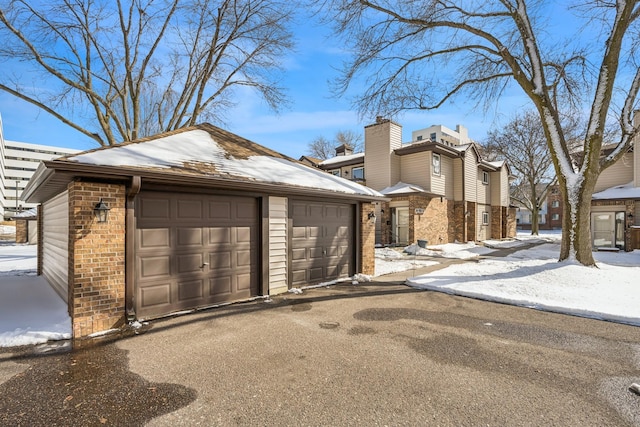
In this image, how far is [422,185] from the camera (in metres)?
18.2

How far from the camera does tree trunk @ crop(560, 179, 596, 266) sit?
9.29 m

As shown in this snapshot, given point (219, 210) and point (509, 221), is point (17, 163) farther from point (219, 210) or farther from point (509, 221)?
point (509, 221)

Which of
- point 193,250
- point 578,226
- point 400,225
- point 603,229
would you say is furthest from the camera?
point 400,225

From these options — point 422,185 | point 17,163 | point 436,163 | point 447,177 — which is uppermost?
point 17,163

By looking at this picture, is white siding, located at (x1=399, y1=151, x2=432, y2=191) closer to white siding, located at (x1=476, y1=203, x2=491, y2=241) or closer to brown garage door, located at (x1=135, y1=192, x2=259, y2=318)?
white siding, located at (x1=476, y1=203, x2=491, y2=241)

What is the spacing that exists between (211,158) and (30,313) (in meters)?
4.44

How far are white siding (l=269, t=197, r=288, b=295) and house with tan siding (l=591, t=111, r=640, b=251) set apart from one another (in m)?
18.6

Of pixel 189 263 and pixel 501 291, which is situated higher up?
pixel 189 263

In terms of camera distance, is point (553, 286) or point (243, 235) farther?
point (553, 286)

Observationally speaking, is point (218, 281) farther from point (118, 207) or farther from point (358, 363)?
point (358, 363)

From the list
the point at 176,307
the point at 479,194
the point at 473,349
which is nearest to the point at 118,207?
the point at 176,307

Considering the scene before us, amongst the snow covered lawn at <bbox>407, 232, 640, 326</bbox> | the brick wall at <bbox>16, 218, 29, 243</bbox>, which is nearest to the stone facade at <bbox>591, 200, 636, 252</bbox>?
the snow covered lawn at <bbox>407, 232, 640, 326</bbox>

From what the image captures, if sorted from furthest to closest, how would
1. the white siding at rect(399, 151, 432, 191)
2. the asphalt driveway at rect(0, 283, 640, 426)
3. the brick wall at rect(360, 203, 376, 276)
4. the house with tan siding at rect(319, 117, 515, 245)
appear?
the white siding at rect(399, 151, 432, 191) → the house with tan siding at rect(319, 117, 515, 245) → the brick wall at rect(360, 203, 376, 276) → the asphalt driveway at rect(0, 283, 640, 426)

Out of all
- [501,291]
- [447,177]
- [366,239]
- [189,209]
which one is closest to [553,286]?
[501,291]
